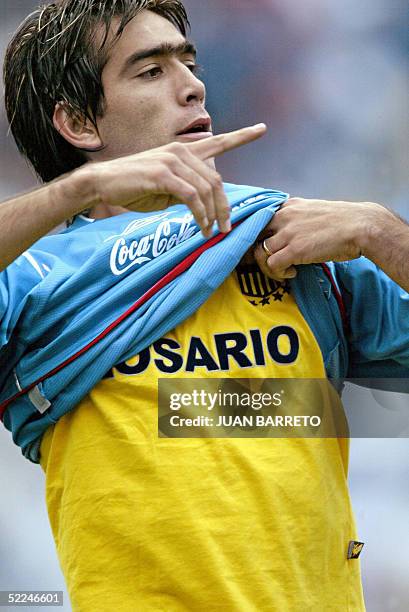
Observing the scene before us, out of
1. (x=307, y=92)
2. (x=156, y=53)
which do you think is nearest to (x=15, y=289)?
(x=156, y=53)

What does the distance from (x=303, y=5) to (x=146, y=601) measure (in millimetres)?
1506

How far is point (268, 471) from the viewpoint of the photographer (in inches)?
37.9

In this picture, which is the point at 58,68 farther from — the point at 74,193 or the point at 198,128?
the point at 74,193

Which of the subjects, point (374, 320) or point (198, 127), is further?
point (198, 127)

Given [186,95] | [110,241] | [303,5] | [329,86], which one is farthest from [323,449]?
[303,5]

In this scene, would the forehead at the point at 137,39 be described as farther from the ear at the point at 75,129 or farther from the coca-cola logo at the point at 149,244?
the coca-cola logo at the point at 149,244

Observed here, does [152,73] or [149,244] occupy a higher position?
[152,73]

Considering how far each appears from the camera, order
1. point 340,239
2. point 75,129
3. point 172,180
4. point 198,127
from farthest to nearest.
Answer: point 75,129, point 198,127, point 340,239, point 172,180

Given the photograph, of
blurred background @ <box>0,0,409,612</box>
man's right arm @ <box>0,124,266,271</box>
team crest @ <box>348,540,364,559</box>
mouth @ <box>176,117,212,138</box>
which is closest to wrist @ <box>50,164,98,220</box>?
man's right arm @ <box>0,124,266,271</box>

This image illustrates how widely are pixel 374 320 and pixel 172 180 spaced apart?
312mm

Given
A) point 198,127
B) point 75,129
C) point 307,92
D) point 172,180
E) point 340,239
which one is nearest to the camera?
point 172,180

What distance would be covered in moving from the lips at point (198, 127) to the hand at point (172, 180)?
0.25 metres

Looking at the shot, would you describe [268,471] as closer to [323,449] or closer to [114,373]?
[323,449]

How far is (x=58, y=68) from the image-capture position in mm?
1267
